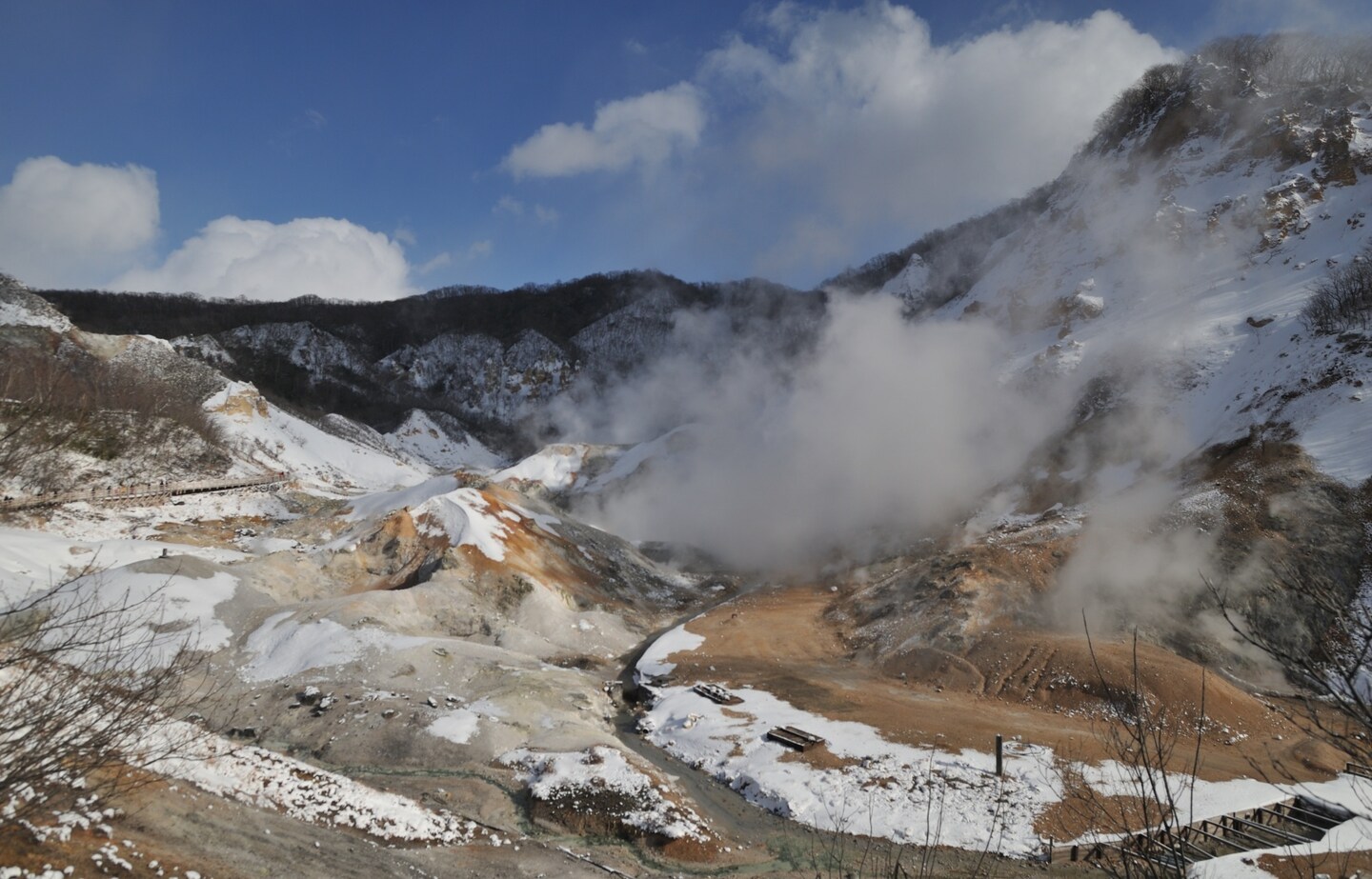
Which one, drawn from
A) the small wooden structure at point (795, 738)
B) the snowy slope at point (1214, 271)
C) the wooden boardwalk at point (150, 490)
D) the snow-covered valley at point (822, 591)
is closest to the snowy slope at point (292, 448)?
the snow-covered valley at point (822, 591)

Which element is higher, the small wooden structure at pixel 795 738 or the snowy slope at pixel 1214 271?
the snowy slope at pixel 1214 271

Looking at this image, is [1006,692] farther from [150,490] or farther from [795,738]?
[150,490]

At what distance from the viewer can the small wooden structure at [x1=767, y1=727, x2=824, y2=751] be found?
2039 cm

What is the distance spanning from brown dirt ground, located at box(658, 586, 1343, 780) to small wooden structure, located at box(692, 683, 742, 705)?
1.17 m

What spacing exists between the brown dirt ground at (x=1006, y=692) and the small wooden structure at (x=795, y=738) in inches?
82.0

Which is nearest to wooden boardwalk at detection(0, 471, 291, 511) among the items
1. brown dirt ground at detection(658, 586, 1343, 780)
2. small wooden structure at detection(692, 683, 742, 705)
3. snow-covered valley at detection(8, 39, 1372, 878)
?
snow-covered valley at detection(8, 39, 1372, 878)

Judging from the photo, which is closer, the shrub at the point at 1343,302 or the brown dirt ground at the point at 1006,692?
the brown dirt ground at the point at 1006,692

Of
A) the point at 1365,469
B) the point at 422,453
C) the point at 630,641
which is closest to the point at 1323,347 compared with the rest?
the point at 1365,469

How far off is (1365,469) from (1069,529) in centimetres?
1085

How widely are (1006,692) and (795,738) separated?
8.69 metres

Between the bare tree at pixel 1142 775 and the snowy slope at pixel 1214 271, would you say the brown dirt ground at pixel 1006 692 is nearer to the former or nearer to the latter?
the bare tree at pixel 1142 775

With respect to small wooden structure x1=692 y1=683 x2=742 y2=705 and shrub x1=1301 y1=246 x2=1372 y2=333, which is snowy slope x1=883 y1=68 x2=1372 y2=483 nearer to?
shrub x1=1301 y1=246 x2=1372 y2=333

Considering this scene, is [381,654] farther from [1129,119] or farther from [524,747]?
[1129,119]

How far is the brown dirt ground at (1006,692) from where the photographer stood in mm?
19750
